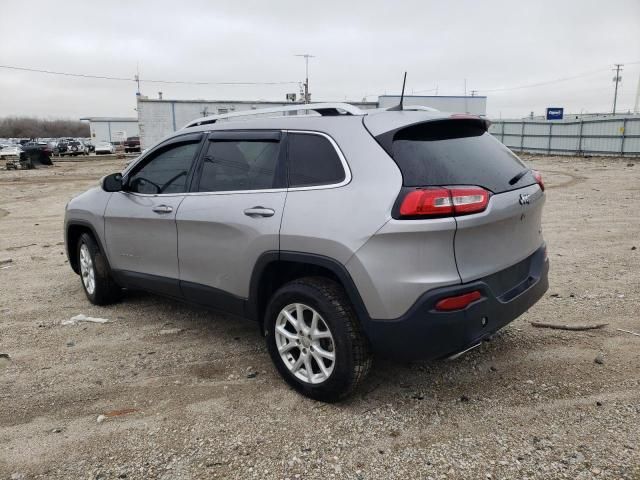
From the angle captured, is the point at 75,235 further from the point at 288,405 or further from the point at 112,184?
the point at 288,405

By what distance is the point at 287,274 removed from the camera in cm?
346

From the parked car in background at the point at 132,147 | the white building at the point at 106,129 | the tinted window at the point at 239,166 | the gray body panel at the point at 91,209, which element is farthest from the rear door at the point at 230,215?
the white building at the point at 106,129

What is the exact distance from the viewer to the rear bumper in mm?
2760

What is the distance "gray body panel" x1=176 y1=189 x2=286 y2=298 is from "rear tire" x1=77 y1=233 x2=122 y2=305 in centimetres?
142

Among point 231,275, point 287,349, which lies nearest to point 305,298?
point 287,349

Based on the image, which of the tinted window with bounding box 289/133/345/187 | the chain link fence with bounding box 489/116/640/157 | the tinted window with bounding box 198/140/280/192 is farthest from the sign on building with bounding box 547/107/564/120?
the tinted window with bounding box 289/133/345/187

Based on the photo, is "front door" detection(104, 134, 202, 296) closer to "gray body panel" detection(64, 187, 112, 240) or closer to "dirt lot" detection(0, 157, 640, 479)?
"gray body panel" detection(64, 187, 112, 240)

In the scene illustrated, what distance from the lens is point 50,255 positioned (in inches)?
306

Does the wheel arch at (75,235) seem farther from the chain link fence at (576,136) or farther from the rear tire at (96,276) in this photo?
the chain link fence at (576,136)

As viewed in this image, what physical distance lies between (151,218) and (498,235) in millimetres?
2711

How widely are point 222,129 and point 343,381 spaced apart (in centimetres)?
207

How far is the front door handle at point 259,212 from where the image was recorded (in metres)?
3.33

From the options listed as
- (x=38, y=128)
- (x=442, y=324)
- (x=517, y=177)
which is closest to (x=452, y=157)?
(x=517, y=177)

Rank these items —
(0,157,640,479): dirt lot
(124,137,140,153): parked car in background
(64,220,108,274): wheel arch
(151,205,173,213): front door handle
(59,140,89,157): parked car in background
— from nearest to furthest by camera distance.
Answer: (0,157,640,479): dirt lot < (151,205,173,213): front door handle < (64,220,108,274): wheel arch < (124,137,140,153): parked car in background < (59,140,89,157): parked car in background
